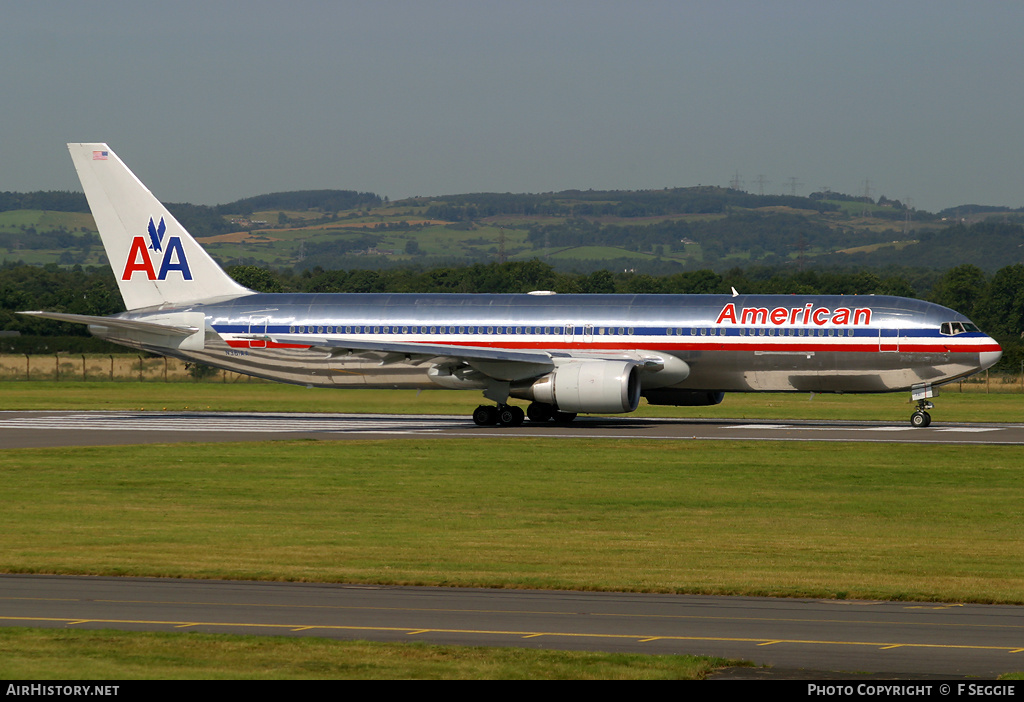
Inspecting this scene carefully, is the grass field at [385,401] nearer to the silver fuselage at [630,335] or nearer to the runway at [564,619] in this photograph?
the silver fuselage at [630,335]

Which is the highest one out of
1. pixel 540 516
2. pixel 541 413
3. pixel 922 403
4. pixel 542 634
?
pixel 542 634

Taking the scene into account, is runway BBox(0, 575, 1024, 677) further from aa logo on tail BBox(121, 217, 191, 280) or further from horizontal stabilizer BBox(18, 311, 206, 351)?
aa logo on tail BBox(121, 217, 191, 280)

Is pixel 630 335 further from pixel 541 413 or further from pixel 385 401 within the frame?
pixel 385 401

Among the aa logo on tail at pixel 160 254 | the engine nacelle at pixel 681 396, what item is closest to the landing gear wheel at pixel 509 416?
the engine nacelle at pixel 681 396

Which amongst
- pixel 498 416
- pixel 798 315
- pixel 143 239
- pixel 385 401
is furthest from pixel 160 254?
pixel 798 315

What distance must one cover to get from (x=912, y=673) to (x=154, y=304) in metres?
41.4

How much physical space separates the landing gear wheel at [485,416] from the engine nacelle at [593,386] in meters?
2.44

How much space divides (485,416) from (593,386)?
15.5 ft

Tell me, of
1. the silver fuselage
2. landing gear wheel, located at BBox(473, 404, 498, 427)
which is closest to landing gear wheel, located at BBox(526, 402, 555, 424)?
landing gear wheel, located at BBox(473, 404, 498, 427)

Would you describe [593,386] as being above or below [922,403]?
above

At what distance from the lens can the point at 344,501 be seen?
2439 cm

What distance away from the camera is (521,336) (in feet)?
143

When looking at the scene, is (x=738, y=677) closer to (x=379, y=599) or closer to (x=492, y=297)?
(x=379, y=599)

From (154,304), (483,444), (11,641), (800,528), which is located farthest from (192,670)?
(154,304)
